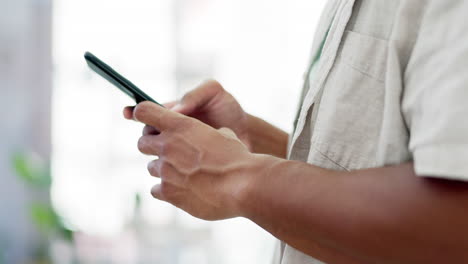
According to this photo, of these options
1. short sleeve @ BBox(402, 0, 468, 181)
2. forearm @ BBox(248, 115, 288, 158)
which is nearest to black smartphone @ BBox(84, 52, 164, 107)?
forearm @ BBox(248, 115, 288, 158)

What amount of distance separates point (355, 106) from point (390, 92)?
0.07m

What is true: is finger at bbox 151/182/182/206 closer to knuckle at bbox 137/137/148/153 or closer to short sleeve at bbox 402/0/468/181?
knuckle at bbox 137/137/148/153

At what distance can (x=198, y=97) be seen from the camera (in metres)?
0.97

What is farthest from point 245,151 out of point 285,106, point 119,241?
point 119,241

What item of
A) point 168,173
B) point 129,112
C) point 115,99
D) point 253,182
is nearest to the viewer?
point 253,182

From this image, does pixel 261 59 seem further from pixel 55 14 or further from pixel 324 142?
pixel 324 142

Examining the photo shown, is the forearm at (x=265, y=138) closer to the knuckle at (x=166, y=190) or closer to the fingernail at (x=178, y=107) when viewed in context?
the fingernail at (x=178, y=107)

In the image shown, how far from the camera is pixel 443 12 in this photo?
51 centimetres

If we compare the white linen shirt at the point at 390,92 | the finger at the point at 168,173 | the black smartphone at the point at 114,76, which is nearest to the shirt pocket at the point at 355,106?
the white linen shirt at the point at 390,92

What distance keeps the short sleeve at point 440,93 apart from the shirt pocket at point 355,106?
2.7 inches

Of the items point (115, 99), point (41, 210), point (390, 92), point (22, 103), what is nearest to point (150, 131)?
point (390, 92)

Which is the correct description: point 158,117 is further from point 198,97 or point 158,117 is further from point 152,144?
point 198,97

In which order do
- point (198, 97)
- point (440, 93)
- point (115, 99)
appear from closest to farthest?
point (440, 93), point (198, 97), point (115, 99)

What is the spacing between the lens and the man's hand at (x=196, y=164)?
65 centimetres
